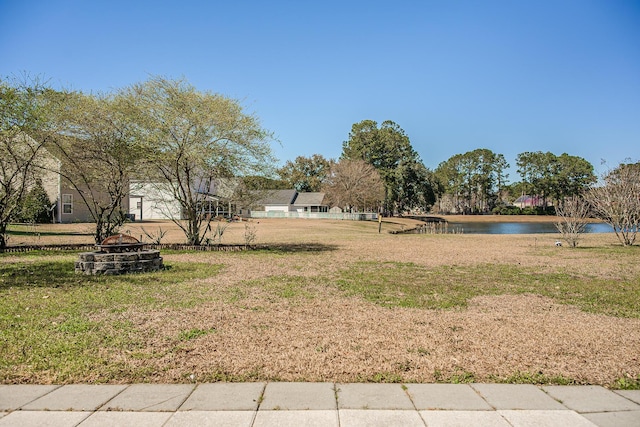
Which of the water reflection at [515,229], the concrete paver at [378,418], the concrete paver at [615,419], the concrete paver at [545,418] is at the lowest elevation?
the water reflection at [515,229]

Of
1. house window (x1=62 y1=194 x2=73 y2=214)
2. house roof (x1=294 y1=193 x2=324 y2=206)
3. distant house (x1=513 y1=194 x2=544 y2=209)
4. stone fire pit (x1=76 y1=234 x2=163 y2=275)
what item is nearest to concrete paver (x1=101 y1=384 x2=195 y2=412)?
stone fire pit (x1=76 y1=234 x2=163 y2=275)

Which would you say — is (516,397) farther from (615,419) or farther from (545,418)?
(615,419)

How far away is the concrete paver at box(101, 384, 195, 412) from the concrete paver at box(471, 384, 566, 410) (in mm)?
2550

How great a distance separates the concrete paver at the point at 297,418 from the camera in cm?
294

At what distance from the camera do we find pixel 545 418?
3068 millimetres

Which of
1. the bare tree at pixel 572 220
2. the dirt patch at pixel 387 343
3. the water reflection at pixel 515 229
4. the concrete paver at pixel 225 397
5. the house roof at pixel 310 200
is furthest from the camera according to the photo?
the house roof at pixel 310 200

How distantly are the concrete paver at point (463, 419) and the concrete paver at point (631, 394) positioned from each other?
130 cm

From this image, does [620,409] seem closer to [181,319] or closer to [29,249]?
[181,319]

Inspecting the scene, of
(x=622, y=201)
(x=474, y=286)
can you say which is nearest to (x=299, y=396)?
(x=474, y=286)

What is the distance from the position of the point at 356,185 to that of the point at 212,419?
52572 mm

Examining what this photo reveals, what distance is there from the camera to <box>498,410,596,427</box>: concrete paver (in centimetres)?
298

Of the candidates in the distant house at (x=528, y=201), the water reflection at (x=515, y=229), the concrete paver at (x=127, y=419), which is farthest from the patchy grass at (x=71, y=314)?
the distant house at (x=528, y=201)

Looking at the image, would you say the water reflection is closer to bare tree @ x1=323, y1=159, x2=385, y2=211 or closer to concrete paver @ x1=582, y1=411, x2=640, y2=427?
bare tree @ x1=323, y1=159, x2=385, y2=211

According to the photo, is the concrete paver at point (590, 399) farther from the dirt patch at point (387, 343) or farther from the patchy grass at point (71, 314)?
Result: the patchy grass at point (71, 314)
